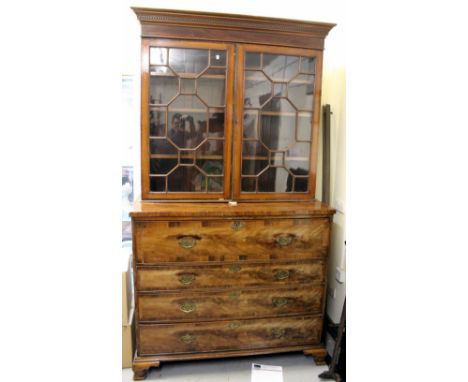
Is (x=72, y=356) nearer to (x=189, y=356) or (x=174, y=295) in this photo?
(x=174, y=295)

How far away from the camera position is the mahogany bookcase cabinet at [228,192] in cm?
143

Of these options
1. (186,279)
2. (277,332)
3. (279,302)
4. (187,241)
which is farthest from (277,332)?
(187,241)

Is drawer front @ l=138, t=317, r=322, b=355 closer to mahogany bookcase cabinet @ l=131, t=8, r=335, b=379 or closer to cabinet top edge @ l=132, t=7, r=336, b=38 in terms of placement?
mahogany bookcase cabinet @ l=131, t=8, r=335, b=379

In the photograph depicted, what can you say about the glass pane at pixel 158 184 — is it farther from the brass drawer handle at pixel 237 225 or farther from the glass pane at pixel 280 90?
the glass pane at pixel 280 90

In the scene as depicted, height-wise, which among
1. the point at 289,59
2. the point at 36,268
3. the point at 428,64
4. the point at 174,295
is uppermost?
the point at 289,59

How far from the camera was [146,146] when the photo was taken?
4.99 ft

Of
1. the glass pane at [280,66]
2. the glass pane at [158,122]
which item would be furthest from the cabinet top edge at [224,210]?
the glass pane at [280,66]

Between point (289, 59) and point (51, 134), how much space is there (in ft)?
4.89

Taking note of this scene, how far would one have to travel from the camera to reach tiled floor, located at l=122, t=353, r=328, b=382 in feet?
5.10

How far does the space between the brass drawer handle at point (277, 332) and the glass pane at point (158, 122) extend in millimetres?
1280

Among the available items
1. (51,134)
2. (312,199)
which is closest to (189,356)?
(312,199)

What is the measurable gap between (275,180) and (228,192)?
0.97 feet

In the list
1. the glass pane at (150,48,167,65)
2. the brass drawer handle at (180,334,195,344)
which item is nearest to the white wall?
the glass pane at (150,48,167,65)

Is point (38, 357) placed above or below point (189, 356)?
above
